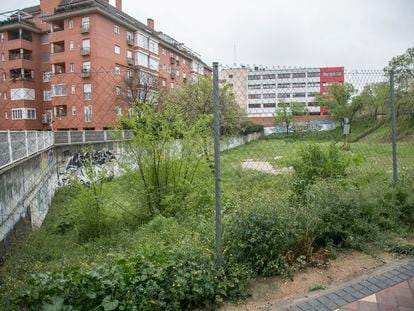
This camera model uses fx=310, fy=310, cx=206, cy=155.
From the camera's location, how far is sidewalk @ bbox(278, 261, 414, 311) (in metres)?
2.68

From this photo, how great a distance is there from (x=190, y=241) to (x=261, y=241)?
3.01ft

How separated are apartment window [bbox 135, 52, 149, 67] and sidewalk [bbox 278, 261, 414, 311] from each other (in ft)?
115

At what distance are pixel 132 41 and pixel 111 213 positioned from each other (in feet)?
105

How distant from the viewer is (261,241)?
10.8 ft

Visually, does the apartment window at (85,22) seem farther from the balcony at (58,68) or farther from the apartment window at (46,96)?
the apartment window at (46,96)

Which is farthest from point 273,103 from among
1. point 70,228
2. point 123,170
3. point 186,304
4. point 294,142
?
point 70,228

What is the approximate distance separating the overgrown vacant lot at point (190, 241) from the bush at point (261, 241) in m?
0.01

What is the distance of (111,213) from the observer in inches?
249

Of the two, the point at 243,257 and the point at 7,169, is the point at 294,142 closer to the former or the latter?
the point at 243,257

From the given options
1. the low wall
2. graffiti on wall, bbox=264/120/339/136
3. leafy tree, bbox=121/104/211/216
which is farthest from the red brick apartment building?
graffiti on wall, bbox=264/120/339/136

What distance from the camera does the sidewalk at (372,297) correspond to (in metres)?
2.68

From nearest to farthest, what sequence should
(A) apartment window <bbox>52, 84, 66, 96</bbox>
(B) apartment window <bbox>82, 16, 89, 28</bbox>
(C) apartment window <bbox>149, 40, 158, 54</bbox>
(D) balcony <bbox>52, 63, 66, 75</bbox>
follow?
1. (A) apartment window <bbox>52, 84, 66, 96</bbox>
2. (B) apartment window <bbox>82, 16, 89, 28</bbox>
3. (D) balcony <bbox>52, 63, 66, 75</bbox>
4. (C) apartment window <bbox>149, 40, 158, 54</bbox>

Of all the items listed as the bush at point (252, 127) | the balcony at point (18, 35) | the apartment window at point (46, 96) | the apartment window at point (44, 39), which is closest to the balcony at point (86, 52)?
the apartment window at point (46, 96)

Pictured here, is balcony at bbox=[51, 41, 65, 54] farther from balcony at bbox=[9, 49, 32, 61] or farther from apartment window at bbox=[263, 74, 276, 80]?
apartment window at bbox=[263, 74, 276, 80]
